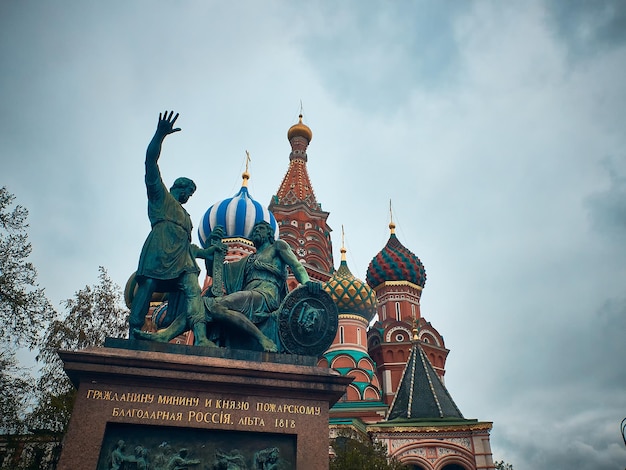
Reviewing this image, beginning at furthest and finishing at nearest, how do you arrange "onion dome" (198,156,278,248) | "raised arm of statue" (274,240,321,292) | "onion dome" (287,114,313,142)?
"onion dome" (287,114,313,142) < "onion dome" (198,156,278,248) < "raised arm of statue" (274,240,321,292)

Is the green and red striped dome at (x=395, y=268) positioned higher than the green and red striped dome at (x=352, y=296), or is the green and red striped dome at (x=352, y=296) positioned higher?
the green and red striped dome at (x=395, y=268)

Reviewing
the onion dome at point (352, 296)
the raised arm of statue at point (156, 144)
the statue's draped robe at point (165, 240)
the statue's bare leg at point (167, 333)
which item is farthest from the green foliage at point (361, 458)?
the onion dome at point (352, 296)

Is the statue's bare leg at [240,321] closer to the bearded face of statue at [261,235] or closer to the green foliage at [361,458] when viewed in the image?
the bearded face of statue at [261,235]

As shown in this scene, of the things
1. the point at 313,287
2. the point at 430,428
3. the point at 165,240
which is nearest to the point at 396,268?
the point at 430,428

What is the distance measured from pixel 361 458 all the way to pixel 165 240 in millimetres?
11262

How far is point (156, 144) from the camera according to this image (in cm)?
785

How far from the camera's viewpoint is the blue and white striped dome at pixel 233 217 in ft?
115

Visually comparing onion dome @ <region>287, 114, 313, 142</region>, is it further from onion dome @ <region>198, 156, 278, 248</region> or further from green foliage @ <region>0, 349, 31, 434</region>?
green foliage @ <region>0, 349, 31, 434</region>

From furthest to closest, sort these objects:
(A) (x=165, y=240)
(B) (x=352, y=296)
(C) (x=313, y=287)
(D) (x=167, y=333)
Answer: (B) (x=352, y=296) → (A) (x=165, y=240) → (C) (x=313, y=287) → (D) (x=167, y=333)

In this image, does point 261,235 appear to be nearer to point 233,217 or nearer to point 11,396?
point 11,396

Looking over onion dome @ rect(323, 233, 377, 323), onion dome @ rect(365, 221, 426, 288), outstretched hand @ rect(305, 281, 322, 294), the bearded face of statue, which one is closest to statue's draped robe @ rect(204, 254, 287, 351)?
the bearded face of statue

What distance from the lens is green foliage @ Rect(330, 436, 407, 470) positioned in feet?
52.4

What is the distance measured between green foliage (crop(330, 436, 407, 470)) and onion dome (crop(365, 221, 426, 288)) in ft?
75.4

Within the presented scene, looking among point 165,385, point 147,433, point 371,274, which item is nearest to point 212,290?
point 165,385
